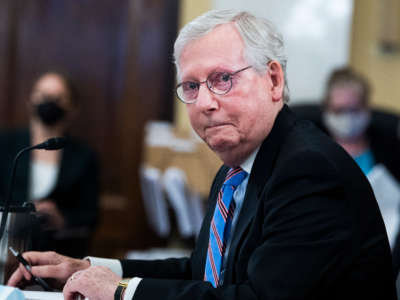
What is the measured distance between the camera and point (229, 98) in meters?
1.21

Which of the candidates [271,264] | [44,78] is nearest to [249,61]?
[271,264]

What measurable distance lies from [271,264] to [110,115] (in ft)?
9.22

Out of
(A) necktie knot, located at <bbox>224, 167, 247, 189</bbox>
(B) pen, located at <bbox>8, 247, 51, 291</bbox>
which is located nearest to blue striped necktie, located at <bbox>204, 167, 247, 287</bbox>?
(A) necktie knot, located at <bbox>224, 167, 247, 189</bbox>

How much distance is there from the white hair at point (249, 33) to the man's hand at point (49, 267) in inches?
20.4

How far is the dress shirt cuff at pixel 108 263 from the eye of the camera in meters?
1.36

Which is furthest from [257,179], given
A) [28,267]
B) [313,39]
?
[313,39]

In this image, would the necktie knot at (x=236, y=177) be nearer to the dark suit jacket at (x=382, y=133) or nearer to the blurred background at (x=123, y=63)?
A: the dark suit jacket at (x=382, y=133)

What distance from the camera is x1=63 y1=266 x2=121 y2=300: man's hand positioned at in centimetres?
109

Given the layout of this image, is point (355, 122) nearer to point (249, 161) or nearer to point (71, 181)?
point (71, 181)

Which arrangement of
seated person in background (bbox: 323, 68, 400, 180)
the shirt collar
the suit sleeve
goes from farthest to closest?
seated person in background (bbox: 323, 68, 400, 180) < the shirt collar < the suit sleeve

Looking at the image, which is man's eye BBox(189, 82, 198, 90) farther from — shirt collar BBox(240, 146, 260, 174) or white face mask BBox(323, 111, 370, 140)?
white face mask BBox(323, 111, 370, 140)

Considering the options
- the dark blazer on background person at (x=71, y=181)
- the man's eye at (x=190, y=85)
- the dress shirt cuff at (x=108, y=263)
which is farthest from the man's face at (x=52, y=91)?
the man's eye at (x=190, y=85)

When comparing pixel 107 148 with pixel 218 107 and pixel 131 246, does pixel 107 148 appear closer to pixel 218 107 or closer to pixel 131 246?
pixel 131 246

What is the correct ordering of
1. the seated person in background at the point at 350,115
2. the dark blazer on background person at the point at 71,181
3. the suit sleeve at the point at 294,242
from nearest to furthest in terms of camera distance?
the suit sleeve at the point at 294,242, the dark blazer on background person at the point at 71,181, the seated person in background at the point at 350,115
